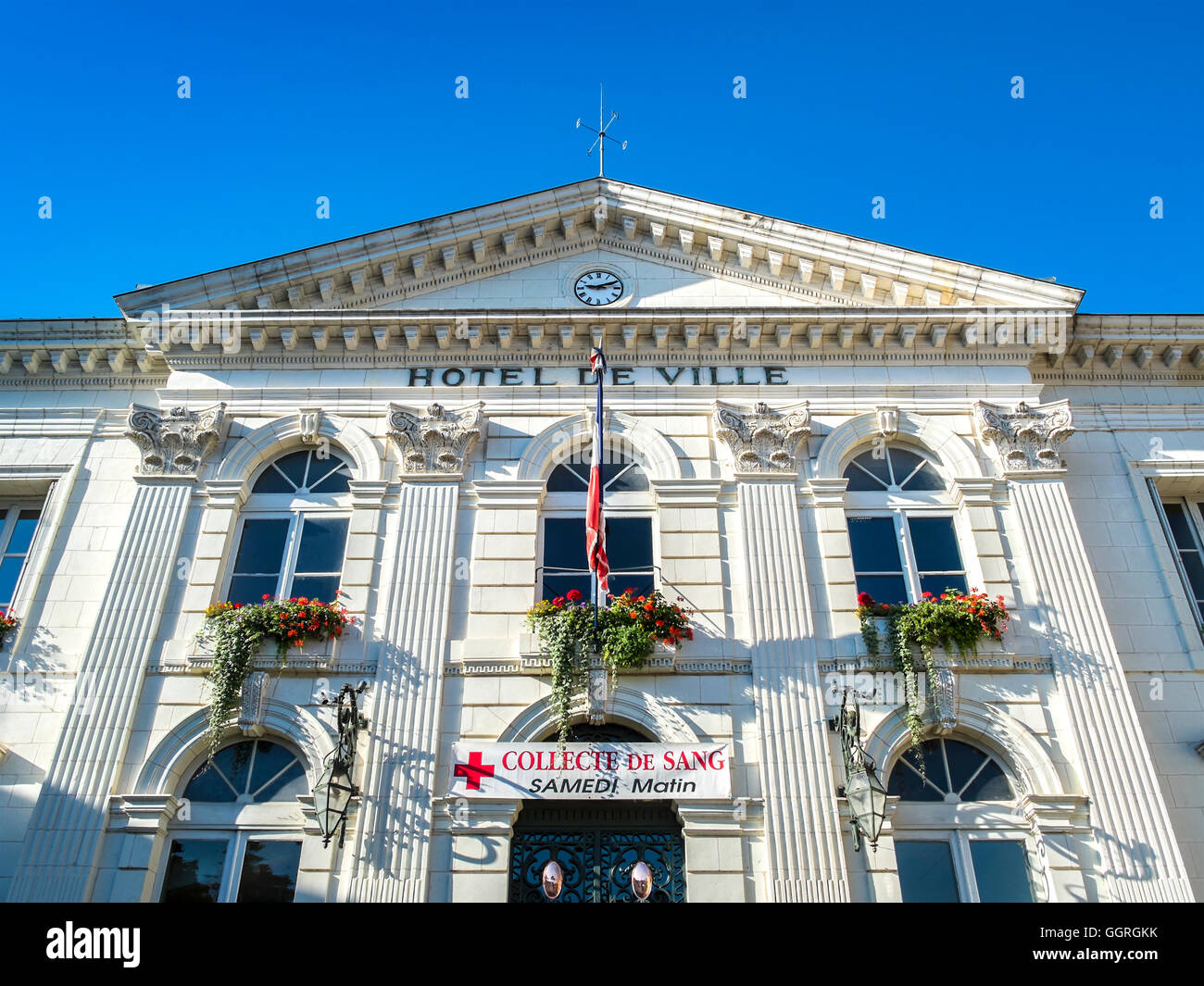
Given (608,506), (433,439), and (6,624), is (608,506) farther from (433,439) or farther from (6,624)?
(6,624)

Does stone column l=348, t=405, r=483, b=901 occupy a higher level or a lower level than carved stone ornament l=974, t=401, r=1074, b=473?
lower

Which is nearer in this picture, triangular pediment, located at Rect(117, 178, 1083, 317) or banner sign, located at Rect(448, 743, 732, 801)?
banner sign, located at Rect(448, 743, 732, 801)

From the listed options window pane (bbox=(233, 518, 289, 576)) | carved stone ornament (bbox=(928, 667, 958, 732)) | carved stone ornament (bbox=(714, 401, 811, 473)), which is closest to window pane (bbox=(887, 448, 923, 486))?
carved stone ornament (bbox=(714, 401, 811, 473))

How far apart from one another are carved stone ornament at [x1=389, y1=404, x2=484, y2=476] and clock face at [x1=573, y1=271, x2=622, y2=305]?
3.11 metres

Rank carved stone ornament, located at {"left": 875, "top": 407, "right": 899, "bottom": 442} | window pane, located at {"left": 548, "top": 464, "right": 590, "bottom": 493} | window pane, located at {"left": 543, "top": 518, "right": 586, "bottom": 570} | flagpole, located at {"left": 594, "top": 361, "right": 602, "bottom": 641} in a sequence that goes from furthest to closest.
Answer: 1. carved stone ornament, located at {"left": 875, "top": 407, "right": 899, "bottom": 442}
2. window pane, located at {"left": 548, "top": 464, "right": 590, "bottom": 493}
3. window pane, located at {"left": 543, "top": 518, "right": 586, "bottom": 570}
4. flagpole, located at {"left": 594, "top": 361, "right": 602, "bottom": 641}

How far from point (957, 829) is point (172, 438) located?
12909 millimetres

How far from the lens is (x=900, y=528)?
52.3ft

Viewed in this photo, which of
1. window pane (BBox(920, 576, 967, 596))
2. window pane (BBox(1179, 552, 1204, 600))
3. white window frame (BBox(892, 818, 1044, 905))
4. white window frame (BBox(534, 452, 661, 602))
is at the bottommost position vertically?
white window frame (BBox(892, 818, 1044, 905))

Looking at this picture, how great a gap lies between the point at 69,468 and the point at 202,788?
634cm

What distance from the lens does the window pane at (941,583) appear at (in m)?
15.4

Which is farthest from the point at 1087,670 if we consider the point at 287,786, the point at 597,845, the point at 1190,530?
the point at 287,786

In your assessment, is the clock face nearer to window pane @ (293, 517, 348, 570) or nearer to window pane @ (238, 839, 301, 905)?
window pane @ (293, 517, 348, 570)

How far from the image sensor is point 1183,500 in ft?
56.2

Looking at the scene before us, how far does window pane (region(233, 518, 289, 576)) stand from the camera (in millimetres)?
15812
